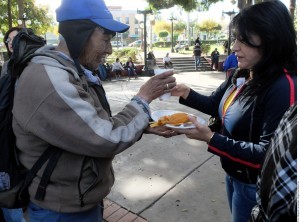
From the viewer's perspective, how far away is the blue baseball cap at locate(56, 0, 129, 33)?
1.48m

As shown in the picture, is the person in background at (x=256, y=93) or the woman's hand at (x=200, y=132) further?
the woman's hand at (x=200, y=132)

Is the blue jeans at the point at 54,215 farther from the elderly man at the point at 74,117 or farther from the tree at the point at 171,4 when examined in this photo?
the tree at the point at 171,4

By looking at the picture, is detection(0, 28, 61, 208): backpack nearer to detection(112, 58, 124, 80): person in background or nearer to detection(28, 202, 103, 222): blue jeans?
detection(28, 202, 103, 222): blue jeans

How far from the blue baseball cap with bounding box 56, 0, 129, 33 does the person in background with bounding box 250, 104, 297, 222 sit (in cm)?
97

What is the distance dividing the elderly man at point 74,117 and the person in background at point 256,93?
18.9 inches

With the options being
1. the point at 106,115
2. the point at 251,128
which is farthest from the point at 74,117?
the point at 251,128

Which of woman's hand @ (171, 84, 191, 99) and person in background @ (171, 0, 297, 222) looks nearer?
person in background @ (171, 0, 297, 222)

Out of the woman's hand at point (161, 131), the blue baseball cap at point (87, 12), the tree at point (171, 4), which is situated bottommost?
the woman's hand at point (161, 131)

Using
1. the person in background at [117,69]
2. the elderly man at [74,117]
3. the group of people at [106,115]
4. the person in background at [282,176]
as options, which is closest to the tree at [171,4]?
the person in background at [117,69]

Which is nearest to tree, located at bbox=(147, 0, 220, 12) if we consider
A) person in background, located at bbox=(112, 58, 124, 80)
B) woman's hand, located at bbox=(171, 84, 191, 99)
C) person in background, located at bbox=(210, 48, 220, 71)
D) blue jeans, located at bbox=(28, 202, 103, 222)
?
person in background, located at bbox=(210, 48, 220, 71)

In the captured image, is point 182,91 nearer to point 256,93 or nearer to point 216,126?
point 216,126

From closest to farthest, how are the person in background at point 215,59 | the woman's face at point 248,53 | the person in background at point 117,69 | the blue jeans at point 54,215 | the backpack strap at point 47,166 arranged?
the backpack strap at point 47,166 → the blue jeans at point 54,215 → the woman's face at point 248,53 → the person in background at point 117,69 → the person in background at point 215,59

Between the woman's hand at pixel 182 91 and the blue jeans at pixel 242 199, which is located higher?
the woman's hand at pixel 182 91

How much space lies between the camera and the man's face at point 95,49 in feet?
5.07
